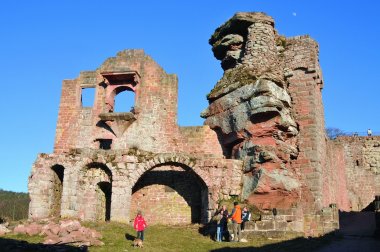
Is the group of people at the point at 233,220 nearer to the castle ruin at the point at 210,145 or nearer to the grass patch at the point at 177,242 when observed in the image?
the grass patch at the point at 177,242

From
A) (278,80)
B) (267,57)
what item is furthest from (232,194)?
(267,57)

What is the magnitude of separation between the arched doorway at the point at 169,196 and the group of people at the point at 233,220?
368 centimetres

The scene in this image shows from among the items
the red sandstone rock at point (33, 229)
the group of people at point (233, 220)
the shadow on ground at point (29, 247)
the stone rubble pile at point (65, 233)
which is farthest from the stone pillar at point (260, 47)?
the shadow on ground at point (29, 247)

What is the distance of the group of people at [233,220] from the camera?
48.0 feet

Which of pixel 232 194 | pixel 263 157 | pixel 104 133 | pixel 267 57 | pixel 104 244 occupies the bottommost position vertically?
pixel 104 244

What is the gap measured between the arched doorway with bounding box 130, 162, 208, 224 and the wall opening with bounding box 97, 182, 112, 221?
1251mm

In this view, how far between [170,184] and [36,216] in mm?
6104

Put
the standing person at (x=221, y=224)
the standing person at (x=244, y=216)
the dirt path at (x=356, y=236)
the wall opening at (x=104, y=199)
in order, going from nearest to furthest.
Result: the dirt path at (x=356, y=236), the standing person at (x=221, y=224), the standing person at (x=244, y=216), the wall opening at (x=104, y=199)

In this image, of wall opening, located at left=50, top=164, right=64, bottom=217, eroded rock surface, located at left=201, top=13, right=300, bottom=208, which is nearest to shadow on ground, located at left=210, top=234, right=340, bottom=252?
eroded rock surface, located at left=201, top=13, right=300, bottom=208

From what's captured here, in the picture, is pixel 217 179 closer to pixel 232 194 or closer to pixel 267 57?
pixel 232 194

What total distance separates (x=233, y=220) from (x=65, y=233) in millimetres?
5509

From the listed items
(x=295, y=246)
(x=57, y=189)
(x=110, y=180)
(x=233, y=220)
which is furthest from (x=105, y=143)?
(x=295, y=246)

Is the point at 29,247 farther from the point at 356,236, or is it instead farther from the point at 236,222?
the point at 356,236

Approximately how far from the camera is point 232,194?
17.5m
